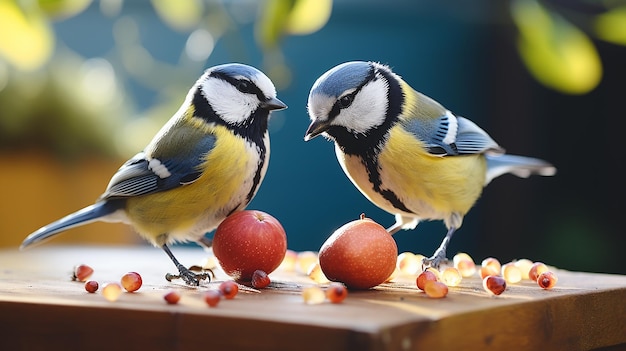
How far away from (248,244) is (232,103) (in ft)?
0.74

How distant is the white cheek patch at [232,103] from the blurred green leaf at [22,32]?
9.8 inches

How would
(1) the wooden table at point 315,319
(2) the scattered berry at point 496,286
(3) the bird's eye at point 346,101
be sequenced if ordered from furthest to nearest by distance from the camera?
(3) the bird's eye at point 346,101 → (2) the scattered berry at point 496,286 → (1) the wooden table at point 315,319

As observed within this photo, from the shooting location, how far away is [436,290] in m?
0.90

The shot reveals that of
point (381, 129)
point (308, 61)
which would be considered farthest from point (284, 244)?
point (308, 61)

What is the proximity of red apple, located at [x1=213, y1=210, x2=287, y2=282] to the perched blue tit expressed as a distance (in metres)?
0.15

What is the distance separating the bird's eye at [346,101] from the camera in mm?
1139

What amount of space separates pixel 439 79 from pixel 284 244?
5.39 feet

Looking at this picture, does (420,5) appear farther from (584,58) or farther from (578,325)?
(578,325)

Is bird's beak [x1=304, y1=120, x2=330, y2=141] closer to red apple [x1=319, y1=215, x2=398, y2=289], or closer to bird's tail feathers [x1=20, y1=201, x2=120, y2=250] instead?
red apple [x1=319, y1=215, x2=398, y2=289]

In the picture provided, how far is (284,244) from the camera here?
3.57 ft

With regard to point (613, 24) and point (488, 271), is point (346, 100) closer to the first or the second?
point (488, 271)

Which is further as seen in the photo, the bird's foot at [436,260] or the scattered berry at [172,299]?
the bird's foot at [436,260]

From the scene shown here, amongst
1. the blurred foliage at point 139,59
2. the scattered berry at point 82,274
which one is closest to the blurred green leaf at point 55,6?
the blurred foliage at point 139,59

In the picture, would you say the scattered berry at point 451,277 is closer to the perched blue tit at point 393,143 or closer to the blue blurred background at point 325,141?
the perched blue tit at point 393,143
